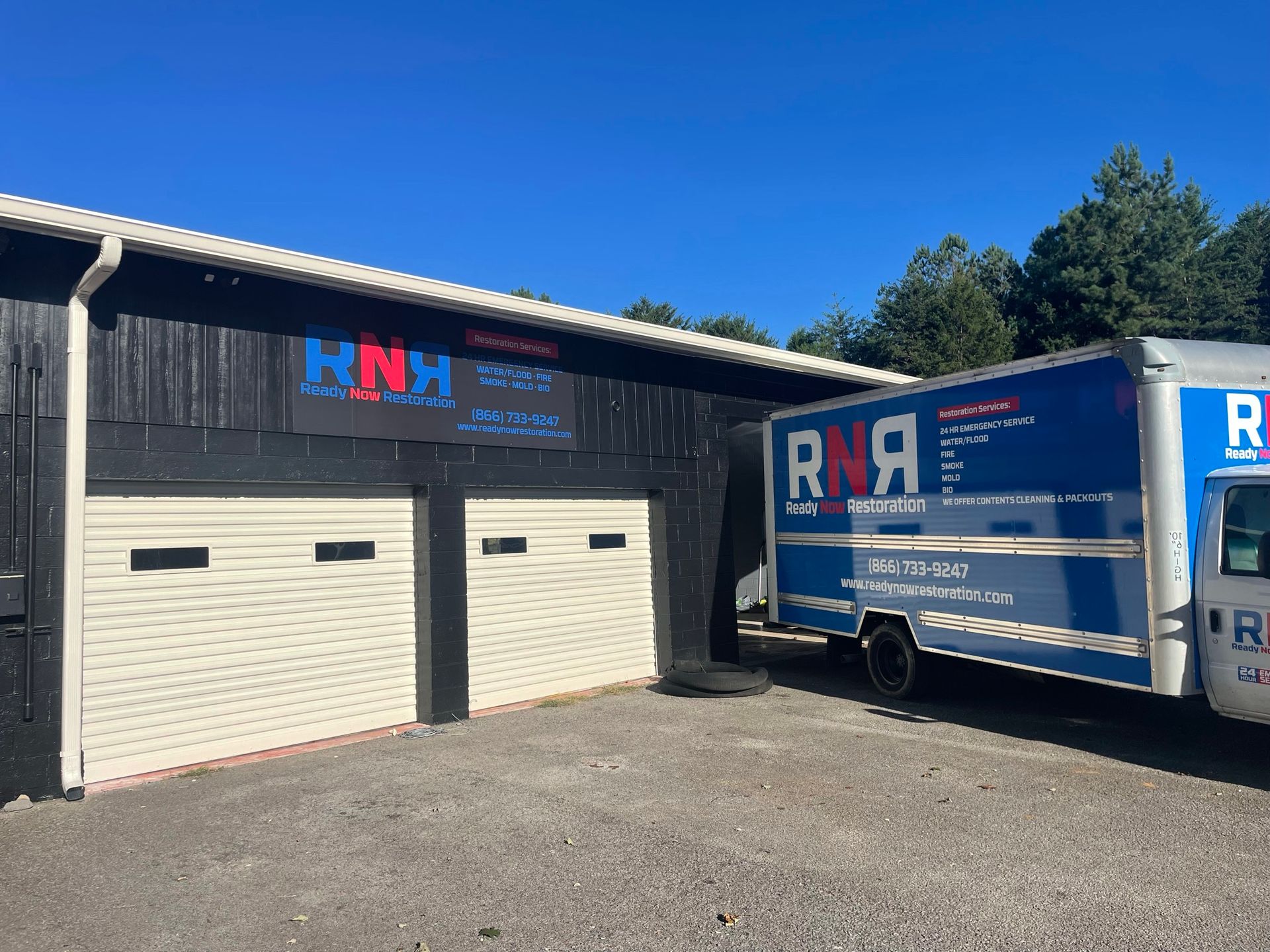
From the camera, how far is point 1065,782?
259 inches

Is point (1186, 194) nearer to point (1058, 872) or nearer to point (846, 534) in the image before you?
point (846, 534)

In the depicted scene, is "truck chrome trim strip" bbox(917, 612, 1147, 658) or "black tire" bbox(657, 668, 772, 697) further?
"black tire" bbox(657, 668, 772, 697)

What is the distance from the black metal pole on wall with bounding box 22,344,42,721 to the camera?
21.9 ft

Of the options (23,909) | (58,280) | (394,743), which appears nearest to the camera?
(23,909)

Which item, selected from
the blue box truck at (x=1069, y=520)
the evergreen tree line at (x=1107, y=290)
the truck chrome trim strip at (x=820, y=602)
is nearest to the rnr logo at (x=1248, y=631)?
the blue box truck at (x=1069, y=520)

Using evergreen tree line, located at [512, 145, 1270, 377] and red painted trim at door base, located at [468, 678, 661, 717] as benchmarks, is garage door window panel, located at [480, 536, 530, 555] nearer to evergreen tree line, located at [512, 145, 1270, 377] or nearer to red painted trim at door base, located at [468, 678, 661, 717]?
red painted trim at door base, located at [468, 678, 661, 717]

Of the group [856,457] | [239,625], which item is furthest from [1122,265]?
[239,625]

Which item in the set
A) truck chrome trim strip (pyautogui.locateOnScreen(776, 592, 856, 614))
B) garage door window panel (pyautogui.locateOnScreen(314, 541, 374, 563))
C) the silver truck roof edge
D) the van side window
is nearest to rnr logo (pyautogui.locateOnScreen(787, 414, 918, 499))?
the silver truck roof edge

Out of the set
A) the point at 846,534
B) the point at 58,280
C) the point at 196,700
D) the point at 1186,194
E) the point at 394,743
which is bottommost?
the point at 394,743

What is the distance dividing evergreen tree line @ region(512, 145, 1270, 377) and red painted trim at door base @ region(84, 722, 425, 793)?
31.5 m

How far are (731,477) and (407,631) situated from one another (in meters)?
5.54

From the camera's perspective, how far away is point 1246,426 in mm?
7105

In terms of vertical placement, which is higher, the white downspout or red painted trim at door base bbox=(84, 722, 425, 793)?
the white downspout

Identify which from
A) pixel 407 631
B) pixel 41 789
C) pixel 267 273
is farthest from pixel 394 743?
pixel 267 273
